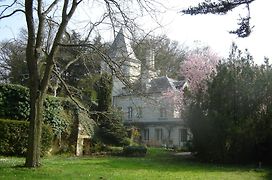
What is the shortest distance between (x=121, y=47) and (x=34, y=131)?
491 centimetres

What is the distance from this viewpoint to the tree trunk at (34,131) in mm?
16047

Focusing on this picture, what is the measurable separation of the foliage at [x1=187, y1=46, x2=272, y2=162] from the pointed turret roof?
866 centimetres

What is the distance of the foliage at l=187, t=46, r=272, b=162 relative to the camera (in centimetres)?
2453

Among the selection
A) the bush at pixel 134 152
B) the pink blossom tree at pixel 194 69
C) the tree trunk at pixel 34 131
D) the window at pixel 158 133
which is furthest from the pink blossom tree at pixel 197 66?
the tree trunk at pixel 34 131

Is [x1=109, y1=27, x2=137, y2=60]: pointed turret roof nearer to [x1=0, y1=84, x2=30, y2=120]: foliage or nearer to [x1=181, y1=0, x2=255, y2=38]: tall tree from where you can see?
[x1=0, y1=84, x2=30, y2=120]: foliage

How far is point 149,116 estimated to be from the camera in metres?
64.4

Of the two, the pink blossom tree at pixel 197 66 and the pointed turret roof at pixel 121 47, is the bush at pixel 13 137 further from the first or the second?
the pink blossom tree at pixel 197 66

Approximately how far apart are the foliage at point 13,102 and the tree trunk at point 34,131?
790 cm

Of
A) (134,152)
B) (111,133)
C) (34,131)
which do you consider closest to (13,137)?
(34,131)

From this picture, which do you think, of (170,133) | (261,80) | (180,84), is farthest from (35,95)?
(170,133)

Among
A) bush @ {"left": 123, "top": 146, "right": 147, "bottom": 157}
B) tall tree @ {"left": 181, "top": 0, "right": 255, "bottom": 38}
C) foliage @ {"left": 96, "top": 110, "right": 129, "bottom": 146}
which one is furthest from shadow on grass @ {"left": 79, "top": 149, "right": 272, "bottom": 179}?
tall tree @ {"left": 181, "top": 0, "right": 255, "bottom": 38}

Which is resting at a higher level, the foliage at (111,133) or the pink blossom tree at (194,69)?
the pink blossom tree at (194,69)

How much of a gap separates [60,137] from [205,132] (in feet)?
28.9

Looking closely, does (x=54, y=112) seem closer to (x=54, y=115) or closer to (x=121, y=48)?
(x=54, y=115)
